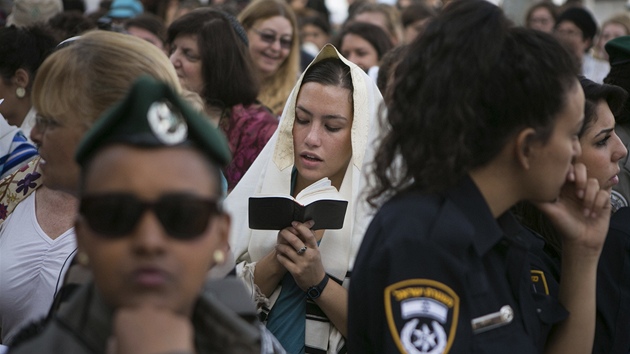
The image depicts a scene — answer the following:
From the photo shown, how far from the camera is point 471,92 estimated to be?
2.39m

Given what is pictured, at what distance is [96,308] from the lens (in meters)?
1.79

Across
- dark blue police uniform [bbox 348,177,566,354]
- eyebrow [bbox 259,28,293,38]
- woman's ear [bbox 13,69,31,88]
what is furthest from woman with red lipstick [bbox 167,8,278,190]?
dark blue police uniform [bbox 348,177,566,354]

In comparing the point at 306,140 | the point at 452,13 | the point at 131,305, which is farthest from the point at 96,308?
the point at 306,140

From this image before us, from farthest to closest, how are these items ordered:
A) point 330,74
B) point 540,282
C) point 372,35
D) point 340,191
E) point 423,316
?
1. point 372,35
2. point 330,74
3. point 340,191
4. point 540,282
5. point 423,316

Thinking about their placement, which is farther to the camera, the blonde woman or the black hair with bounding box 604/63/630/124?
the black hair with bounding box 604/63/630/124

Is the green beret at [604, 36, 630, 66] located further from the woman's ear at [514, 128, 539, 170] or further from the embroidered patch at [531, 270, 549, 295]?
the woman's ear at [514, 128, 539, 170]

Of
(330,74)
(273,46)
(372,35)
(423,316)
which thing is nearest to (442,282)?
(423,316)

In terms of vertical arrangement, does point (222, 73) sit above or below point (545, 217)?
below

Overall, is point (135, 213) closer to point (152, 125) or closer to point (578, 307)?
point (152, 125)

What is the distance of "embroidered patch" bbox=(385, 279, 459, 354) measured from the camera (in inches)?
88.3

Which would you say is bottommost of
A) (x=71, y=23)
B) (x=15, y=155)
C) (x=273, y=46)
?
(x=71, y=23)

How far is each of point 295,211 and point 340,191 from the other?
514 mm

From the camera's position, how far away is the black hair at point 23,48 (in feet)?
16.3

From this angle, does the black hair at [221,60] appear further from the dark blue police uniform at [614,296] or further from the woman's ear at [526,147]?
the woman's ear at [526,147]
